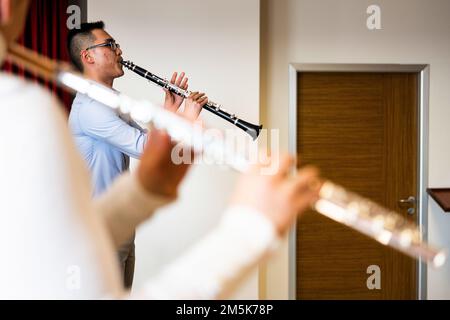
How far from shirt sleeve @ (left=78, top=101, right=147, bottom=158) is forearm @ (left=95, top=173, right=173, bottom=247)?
1.83 metres

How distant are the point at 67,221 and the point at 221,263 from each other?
0.14 metres

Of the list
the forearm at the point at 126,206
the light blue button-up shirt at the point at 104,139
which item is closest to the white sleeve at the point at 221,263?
the forearm at the point at 126,206

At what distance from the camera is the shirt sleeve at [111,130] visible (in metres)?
2.62

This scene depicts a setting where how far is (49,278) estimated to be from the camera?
516 millimetres

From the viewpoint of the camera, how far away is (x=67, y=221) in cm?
51

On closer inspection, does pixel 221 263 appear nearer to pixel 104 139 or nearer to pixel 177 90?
pixel 104 139

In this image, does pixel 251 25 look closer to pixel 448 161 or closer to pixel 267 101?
pixel 267 101

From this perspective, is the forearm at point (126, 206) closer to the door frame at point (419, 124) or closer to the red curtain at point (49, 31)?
the red curtain at point (49, 31)

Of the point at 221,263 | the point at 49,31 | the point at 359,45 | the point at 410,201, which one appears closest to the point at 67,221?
the point at 221,263

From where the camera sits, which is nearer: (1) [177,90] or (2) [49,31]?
(1) [177,90]

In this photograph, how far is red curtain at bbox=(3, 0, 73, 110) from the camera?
129 inches
